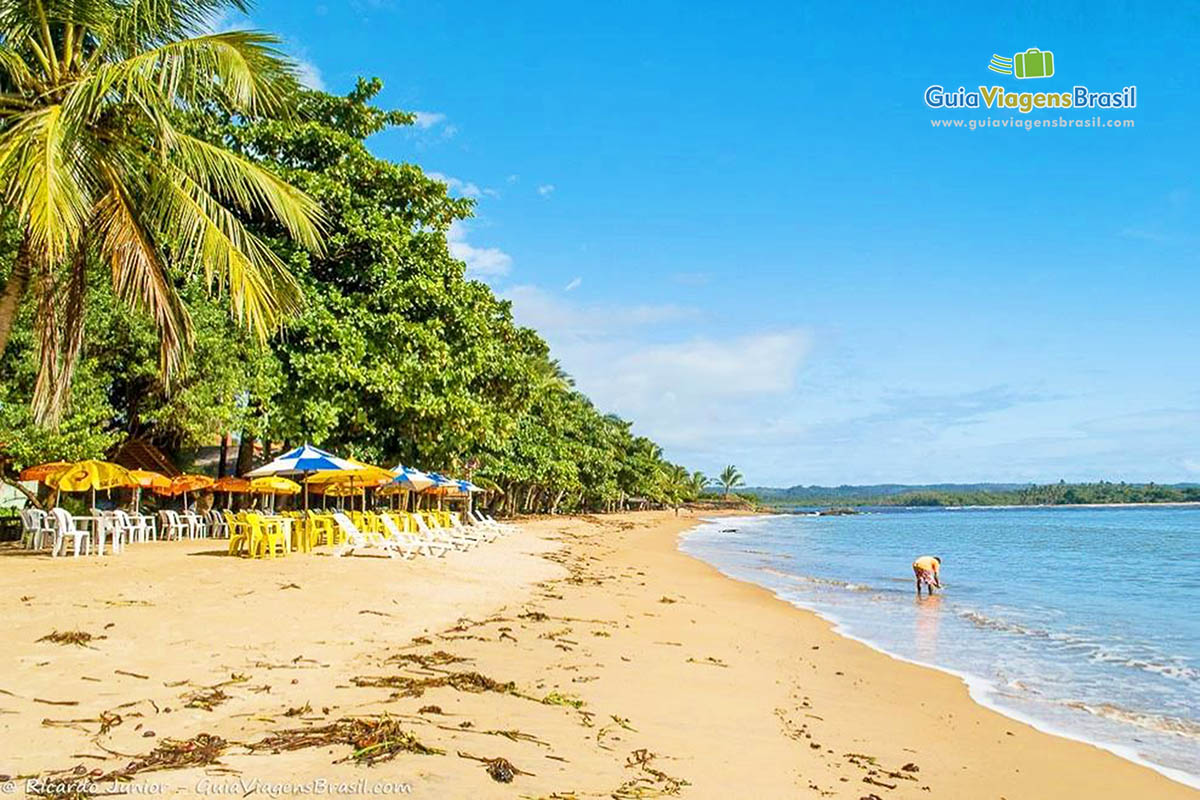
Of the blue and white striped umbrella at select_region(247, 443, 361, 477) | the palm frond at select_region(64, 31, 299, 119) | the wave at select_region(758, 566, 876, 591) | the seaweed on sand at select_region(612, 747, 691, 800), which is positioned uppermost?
the palm frond at select_region(64, 31, 299, 119)

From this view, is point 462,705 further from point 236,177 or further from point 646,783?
point 236,177

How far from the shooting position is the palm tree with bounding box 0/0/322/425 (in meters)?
7.07

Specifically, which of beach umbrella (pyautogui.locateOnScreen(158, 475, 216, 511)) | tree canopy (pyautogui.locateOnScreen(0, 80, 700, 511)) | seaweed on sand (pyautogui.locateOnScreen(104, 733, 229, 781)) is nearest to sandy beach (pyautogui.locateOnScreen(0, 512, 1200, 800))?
seaweed on sand (pyautogui.locateOnScreen(104, 733, 229, 781))

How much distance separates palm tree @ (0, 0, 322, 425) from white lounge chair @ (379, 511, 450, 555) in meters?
7.43

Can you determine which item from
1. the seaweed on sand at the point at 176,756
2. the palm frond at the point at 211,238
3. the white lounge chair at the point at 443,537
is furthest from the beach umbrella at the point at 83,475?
the seaweed on sand at the point at 176,756

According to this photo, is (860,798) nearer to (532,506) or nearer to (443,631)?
(443,631)

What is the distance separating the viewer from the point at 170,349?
822cm

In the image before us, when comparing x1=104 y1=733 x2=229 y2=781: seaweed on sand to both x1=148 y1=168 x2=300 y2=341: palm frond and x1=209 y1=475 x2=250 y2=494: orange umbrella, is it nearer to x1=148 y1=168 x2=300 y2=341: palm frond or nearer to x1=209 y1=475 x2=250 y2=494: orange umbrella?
x1=148 y1=168 x2=300 y2=341: palm frond

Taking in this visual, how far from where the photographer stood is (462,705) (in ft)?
16.8

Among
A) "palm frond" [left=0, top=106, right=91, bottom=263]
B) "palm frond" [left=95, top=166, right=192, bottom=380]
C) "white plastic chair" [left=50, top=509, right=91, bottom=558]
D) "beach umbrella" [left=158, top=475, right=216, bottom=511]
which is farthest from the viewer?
"beach umbrella" [left=158, top=475, right=216, bottom=511]

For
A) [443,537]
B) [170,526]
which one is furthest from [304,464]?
[170,526]

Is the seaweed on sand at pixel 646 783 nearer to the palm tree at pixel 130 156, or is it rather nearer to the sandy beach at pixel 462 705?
the sandy beach at pixel 462 705

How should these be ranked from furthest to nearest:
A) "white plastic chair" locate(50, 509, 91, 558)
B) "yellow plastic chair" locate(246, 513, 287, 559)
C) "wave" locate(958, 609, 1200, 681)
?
"yellow plastic chair" locate(246, 513, 287, 559), "white plastic chair" locate(50, 509, 91, 558), "wave" locate(958, 609, 1200, 681)

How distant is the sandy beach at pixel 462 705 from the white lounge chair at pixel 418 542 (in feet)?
15.3
